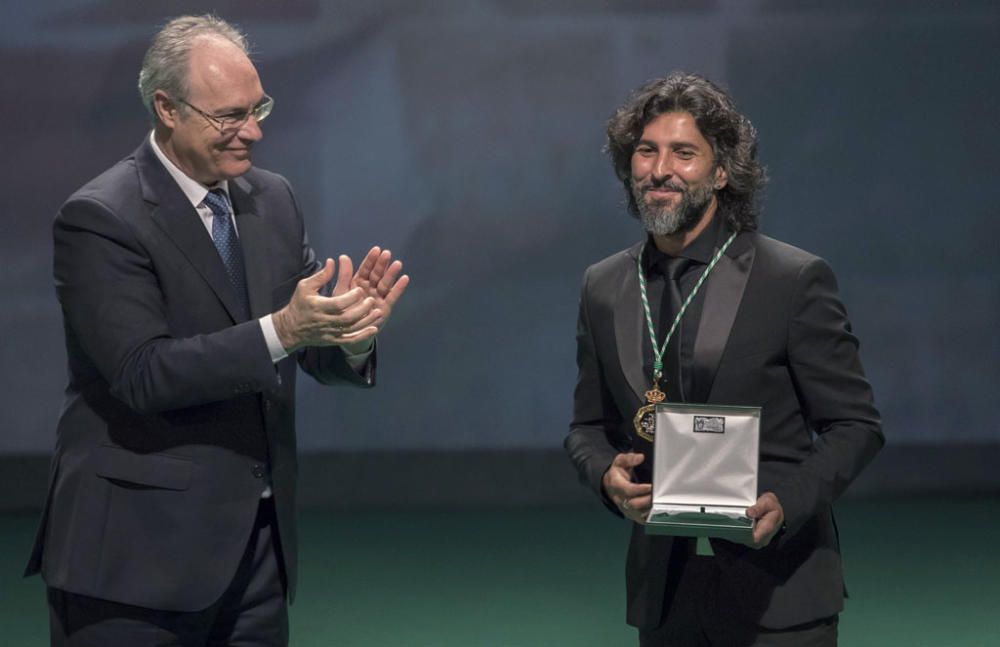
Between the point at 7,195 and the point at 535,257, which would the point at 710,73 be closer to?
the point at 535,257

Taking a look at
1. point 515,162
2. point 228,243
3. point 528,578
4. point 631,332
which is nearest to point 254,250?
point 228,243

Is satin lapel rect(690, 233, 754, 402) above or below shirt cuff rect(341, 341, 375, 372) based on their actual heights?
above

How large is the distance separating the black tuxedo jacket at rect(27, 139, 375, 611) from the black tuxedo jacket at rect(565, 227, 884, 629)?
632 millimetres

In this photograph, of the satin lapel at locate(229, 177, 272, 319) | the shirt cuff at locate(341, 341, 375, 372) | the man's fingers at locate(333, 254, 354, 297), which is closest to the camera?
the man's fingers at locate(333, 254, 354, 297)

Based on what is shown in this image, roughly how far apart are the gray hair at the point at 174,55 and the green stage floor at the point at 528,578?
8.00ft

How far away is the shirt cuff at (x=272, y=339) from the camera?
2.37 m

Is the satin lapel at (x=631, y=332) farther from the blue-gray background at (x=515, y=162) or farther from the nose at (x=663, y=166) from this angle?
the blue-gray background at (x=515, y=162)

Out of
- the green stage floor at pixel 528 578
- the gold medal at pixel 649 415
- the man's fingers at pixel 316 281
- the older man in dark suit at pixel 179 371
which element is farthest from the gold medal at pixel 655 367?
the green stage floor at pixel 528 578

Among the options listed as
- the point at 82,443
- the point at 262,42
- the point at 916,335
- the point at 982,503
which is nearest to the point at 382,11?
the point at 262,42

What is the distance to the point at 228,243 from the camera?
8.29ft

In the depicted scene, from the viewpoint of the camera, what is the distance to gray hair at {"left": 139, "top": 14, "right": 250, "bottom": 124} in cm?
248

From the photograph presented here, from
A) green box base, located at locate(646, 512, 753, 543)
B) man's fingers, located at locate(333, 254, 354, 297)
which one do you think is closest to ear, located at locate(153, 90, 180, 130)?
man's fingers, located at locate(333, 254, 354, 297)

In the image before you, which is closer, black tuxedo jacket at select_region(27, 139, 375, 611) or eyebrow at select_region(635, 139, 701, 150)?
black tuxedo jacket at select_region(27, 139, 375, 611)

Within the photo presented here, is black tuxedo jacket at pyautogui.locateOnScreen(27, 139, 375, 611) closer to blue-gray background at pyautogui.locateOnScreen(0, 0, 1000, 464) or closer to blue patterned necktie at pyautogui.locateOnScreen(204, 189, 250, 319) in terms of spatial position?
blue patterned necktie at pyautogui.locateOnScreen(204, 189, 250, 319)
